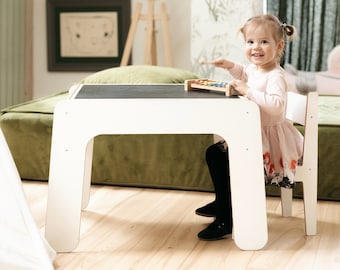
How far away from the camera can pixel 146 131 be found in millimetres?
1715

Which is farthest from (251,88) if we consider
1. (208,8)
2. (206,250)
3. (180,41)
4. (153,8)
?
(180,41)

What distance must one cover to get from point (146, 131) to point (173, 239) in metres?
0.37

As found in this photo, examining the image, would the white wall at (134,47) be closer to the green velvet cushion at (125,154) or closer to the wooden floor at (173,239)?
the green velvet cushion at (125,154)

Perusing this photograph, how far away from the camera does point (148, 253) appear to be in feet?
5.81

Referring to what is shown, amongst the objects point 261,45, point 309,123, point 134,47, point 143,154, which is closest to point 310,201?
point 309,123

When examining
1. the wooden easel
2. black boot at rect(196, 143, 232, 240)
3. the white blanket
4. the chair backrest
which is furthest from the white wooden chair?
the wooden easel

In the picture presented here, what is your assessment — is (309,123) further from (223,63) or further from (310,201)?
(223,63)

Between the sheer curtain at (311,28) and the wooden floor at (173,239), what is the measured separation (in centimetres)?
172

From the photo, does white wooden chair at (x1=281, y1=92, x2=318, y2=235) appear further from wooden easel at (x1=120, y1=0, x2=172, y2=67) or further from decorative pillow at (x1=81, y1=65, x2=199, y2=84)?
wooden easel at (x1=120, y1=0, x2=172, y2=67)

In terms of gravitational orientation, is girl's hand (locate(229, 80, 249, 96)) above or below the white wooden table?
above

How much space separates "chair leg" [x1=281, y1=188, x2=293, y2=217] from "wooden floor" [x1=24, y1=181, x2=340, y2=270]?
0.02m

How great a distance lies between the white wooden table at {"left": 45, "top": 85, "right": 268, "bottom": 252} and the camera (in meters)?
1.71

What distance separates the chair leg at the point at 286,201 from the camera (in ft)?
6.88

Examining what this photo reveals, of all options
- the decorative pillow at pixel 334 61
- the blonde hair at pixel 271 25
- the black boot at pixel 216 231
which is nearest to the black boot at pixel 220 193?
the black boot at pixel 216 231
